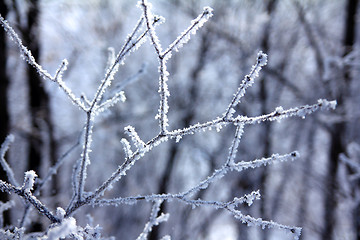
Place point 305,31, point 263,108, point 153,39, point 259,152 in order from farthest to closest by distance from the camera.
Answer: point 259,152 → point 263,108 → point 305,31 → point 153,39

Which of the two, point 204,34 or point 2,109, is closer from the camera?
point 2,109

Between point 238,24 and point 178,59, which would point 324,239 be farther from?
point 178,59

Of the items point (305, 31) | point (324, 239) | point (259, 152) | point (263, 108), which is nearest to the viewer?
point (324, 239)

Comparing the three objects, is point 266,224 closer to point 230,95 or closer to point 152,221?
point 152,221

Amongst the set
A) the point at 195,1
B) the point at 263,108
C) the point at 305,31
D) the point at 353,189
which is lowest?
the point at 353,189

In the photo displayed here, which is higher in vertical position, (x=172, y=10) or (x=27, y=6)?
(x=172, y=10)

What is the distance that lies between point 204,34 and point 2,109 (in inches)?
167

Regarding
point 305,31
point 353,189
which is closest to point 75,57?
point 305,31

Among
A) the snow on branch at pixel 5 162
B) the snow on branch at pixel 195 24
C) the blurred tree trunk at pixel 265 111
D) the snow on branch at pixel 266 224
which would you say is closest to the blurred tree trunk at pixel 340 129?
the blurred tree trunk at pixel 265 111

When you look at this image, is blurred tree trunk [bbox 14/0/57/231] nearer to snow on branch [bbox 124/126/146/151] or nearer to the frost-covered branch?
the frost-covered branch

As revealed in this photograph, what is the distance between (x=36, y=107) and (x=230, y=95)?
4.06 m

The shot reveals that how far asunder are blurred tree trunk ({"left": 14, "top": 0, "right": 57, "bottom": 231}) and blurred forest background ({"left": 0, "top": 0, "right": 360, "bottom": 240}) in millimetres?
20

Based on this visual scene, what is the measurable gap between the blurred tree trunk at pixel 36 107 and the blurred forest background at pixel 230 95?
0.07 ft

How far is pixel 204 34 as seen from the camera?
6.29 m
